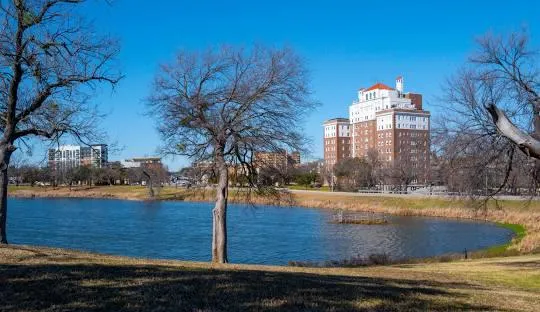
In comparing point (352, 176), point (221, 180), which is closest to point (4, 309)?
point (221, 180)

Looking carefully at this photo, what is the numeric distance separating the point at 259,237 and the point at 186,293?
33.7 meters

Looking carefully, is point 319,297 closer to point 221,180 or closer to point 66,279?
point 66,279

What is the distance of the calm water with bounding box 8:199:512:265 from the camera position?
34375mm

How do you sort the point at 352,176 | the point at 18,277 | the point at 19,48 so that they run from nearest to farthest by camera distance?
the point at 18,277
the point at 19,48
the point at 352,176

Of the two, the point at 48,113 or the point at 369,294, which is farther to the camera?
the point at 48,113

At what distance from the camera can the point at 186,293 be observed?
8445mm

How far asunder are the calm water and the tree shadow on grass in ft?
64.5

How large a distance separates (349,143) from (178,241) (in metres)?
141

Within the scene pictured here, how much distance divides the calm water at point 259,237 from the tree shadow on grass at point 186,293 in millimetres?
19672

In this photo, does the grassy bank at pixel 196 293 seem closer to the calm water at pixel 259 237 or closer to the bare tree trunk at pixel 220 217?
the bare tree trunk at pixel 220 217

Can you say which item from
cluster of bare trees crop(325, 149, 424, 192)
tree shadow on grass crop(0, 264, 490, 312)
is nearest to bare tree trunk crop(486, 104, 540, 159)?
tree shadow on grass crop(0, 264, 490, 312)

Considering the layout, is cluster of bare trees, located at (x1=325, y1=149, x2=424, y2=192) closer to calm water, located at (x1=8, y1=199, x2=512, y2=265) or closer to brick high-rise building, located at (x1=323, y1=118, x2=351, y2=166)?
calm water, located at (x1=8, y1=199, x2=512, y2=265)

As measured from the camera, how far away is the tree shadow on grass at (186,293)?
7625 millimetres

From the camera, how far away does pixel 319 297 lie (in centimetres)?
872
